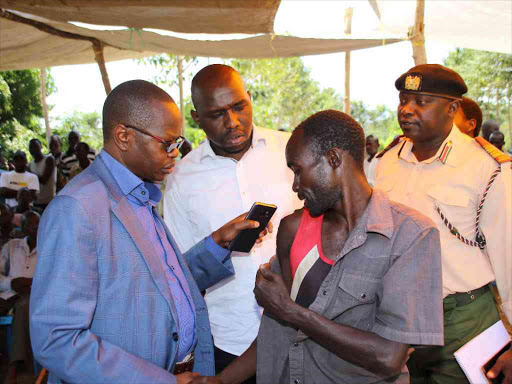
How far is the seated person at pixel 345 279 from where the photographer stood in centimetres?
167

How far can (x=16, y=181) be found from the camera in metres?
7.48

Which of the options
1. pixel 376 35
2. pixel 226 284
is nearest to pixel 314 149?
pixel 226 284

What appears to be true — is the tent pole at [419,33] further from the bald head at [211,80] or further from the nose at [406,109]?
the bald head at [211,80]

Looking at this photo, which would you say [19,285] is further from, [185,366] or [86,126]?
[86,126]

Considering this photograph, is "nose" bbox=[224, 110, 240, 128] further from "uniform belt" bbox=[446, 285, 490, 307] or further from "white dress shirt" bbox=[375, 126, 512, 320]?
"uniform belt" bbox=[446, 285, 490, 307]

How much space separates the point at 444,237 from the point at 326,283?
1.36 m

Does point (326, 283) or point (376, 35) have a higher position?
point (376, 35)

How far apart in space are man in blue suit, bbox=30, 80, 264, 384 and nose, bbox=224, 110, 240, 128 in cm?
80

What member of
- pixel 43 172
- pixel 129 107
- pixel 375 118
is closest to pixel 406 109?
pixel 129 107

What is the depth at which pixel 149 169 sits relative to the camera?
2.00 metres

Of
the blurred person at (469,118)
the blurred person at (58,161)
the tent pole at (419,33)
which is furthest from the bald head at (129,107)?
the blurred person at (58,161)

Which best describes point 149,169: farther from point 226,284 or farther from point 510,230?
point 510,230

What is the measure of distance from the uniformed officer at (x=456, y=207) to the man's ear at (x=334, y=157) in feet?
4.26

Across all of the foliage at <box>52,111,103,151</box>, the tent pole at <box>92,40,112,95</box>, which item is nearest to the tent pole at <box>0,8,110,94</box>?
the tent pole at <box>92,40,112,95</box>
